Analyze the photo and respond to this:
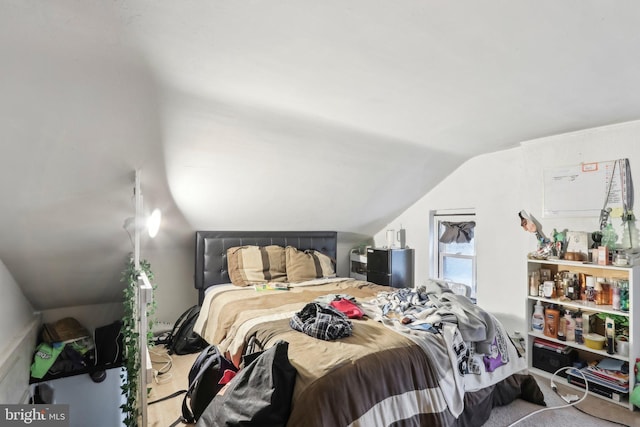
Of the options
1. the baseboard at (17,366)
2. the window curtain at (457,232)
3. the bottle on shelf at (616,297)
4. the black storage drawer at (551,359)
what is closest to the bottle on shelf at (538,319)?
the black storage drawer at (551,359)

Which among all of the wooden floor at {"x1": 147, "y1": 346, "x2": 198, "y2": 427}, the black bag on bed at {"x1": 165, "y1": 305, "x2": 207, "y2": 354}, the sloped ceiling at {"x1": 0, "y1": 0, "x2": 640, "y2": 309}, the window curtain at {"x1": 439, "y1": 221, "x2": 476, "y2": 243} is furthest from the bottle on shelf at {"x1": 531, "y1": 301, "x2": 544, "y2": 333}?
the black bag on bed at {"x1": 165, "y1": 305, "x2": 207, "y2": 354}

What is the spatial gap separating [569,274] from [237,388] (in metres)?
2.86

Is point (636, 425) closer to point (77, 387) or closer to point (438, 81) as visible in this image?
point (438, 81)

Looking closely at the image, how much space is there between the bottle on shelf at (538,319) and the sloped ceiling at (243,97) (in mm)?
1542

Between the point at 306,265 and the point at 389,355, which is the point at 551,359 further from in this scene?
the point at 306,265

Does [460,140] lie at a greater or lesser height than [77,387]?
greater

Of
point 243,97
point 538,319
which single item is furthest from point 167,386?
point 538,319

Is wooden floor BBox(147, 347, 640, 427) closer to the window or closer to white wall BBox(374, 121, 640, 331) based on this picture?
white wall BBox(374, 121, 640, 331)

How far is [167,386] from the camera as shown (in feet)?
8.55

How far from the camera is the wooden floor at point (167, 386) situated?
2.21m

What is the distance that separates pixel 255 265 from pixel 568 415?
2.85 m

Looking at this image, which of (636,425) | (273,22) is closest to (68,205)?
(273,22)

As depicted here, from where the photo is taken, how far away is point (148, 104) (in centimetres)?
191
